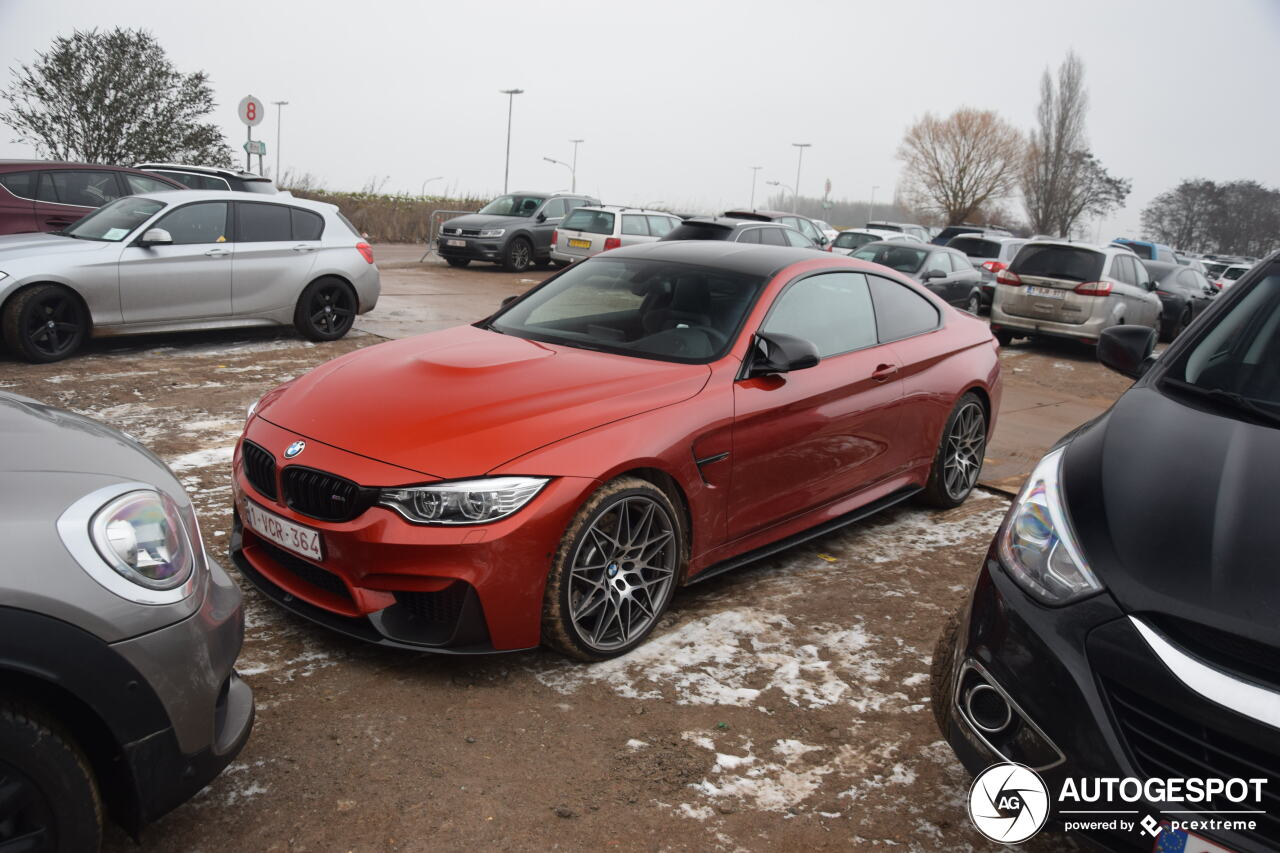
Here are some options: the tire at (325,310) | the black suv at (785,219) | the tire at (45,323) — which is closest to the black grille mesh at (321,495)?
the tire at (45,323)

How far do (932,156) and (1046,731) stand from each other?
263 ft

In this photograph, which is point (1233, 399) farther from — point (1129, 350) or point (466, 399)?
point (466, 399)

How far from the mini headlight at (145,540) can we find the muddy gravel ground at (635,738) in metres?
0.79

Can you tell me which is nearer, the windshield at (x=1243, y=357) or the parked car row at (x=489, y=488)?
the parked car row at (x=489, y=488)

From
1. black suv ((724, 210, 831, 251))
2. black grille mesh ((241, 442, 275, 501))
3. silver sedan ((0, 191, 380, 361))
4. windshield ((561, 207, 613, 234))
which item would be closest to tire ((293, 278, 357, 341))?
silver sedan ((0, 191, 380, 361))

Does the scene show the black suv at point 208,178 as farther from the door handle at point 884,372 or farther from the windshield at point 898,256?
the door handle at point 884,372

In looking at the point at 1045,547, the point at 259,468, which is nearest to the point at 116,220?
the point at 259,468

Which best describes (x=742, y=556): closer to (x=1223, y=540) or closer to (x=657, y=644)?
(x=657, y=644)

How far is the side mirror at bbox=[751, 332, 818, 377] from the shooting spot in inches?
161

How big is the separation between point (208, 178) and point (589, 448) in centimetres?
1314

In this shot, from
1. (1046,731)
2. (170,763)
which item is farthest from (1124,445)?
(170,763)

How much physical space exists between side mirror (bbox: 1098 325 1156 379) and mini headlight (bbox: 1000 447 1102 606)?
3.36ft

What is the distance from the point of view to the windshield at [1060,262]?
44.3ft

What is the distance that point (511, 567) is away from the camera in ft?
10.6
